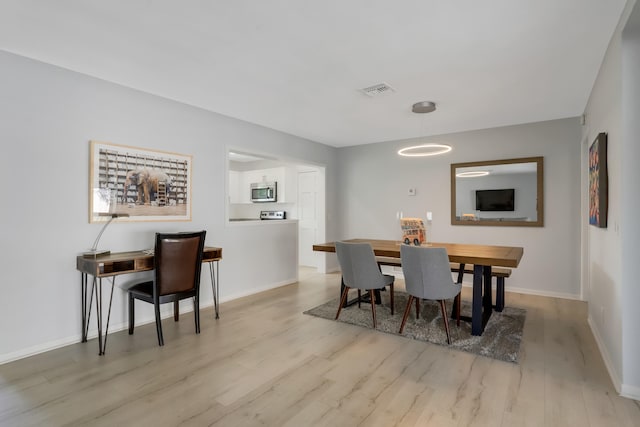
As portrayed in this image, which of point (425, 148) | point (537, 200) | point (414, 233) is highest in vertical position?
point (425, 148)

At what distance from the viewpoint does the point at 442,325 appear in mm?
3309

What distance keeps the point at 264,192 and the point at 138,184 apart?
12.2ft

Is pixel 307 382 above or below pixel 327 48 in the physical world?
below

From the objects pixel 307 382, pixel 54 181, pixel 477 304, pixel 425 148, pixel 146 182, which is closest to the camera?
pixel 307 382

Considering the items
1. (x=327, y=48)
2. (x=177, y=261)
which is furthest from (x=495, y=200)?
(x=177, y=261)

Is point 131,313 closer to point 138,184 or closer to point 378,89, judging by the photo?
point 138,184

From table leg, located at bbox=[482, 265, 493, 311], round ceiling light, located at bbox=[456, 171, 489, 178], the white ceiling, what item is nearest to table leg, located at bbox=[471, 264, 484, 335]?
table leg, located at bbox=[482, 265, 493, 311]

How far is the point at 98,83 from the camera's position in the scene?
3.06 metres

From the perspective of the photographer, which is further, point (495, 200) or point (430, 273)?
point (495, 200)

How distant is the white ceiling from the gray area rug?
2.40 metres

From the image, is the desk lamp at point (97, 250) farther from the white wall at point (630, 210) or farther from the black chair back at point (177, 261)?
the white wall at point (630, 210)

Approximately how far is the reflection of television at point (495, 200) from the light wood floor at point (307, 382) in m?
1.96

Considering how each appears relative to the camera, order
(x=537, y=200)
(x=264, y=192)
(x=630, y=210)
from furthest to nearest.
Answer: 1. (x=264, y=192)
2. (x=537, y=200)
3. (x=630, y=210)

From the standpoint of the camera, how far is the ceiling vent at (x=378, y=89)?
10.6ft
